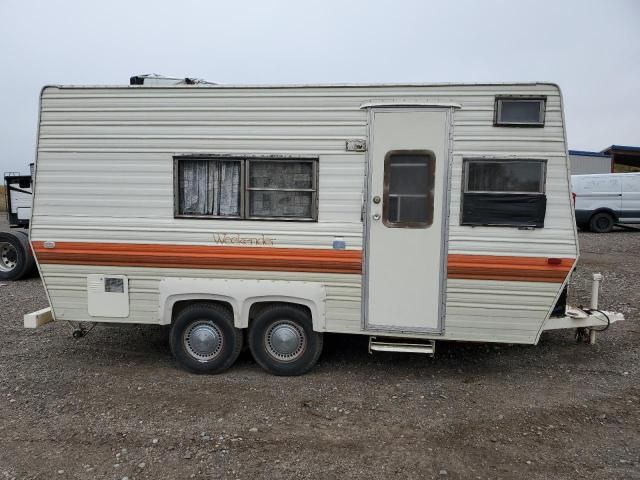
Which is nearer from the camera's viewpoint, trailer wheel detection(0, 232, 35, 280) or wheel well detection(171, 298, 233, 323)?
wheel well detection(171, 298, 233, 323)

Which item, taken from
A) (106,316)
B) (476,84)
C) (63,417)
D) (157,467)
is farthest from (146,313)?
(476,84)

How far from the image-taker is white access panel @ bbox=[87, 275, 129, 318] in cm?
521

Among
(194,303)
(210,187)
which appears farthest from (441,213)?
(194,303)

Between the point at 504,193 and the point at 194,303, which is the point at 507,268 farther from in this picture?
the point at 194,303

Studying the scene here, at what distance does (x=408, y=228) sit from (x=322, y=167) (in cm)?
104

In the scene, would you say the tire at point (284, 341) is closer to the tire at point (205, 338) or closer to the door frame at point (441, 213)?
the tire at point (205, 338)

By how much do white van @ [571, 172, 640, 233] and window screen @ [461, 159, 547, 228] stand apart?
1404 cm

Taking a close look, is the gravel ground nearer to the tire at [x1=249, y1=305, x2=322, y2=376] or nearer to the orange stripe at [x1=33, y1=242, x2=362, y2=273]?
the tire at [x1=249, y1=305, x2=322, y2=376]

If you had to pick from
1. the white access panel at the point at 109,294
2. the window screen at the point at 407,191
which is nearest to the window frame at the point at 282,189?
the window screen at the point at 407,191

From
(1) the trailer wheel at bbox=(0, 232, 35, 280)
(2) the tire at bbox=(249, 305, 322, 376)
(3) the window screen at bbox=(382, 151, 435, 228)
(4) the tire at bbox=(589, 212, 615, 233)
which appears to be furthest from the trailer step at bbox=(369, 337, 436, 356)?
(4) the tire at bbox=(589, 212, 615, 233)

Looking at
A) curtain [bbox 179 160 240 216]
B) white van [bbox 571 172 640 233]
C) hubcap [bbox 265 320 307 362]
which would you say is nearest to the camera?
curtain [bbox 179 160 240 216]

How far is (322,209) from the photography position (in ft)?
16.2

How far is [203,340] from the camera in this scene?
17.3 feet

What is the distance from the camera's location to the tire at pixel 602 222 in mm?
17452
